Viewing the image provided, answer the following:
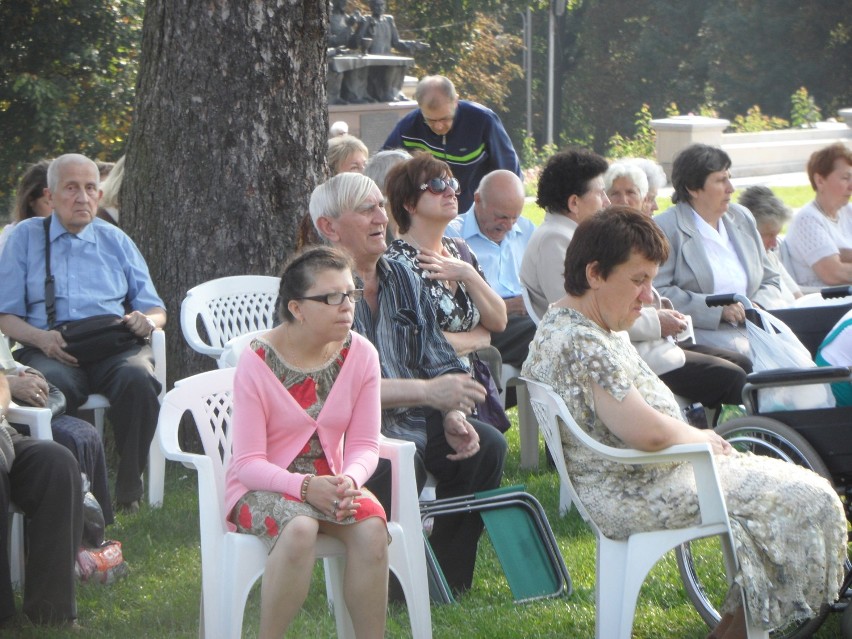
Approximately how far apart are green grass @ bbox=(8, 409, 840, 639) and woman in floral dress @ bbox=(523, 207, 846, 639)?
1.77 ft

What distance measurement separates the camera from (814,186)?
721 cm

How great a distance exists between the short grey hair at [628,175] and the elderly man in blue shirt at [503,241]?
1.56ft

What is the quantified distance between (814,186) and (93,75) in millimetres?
13349

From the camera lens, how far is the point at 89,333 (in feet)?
18.2

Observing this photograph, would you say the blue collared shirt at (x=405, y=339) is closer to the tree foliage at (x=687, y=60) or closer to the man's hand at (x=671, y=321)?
the man's hand at (x=671, y=321)

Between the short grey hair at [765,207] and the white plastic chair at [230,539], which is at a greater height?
the short grey hair at [765,207]

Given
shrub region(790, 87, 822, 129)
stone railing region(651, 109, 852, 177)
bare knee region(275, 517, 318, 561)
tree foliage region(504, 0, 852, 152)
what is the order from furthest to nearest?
1. tree foliage region(504, 0, 852, 152)
2. shrub region(790, 87, 822, 129)
3. stone railing region(651, 109, 852, 177)
4. bare knee region(275, 517, 318, 561)

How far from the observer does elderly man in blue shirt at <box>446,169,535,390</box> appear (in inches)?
237

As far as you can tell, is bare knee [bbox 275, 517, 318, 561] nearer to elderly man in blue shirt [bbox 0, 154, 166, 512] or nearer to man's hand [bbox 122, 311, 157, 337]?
elderly man in blue shirt [bbox 0, 154, 166, 512]

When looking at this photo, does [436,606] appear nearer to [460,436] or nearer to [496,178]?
[460,436]

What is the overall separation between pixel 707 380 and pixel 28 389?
9.68 feet

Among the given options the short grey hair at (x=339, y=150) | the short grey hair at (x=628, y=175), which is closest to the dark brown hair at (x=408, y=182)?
the short grey hair at (x=628, y=175)

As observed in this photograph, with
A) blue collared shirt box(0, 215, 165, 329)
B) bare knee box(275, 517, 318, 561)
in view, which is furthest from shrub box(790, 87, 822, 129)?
bare knee box(275, 517, 318, 561)

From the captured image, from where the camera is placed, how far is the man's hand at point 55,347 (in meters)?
5.48
